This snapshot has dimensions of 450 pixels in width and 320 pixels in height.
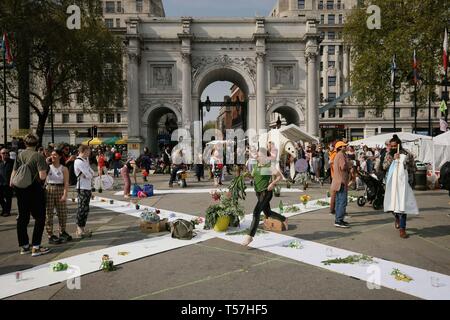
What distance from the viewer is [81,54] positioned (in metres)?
28.7

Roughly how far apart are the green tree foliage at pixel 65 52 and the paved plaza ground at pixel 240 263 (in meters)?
19.0

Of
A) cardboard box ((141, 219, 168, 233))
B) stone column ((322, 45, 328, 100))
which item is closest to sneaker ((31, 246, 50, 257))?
cardboard box ((141, 219, 168, 233))

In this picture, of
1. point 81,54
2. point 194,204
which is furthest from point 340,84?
point 194,204

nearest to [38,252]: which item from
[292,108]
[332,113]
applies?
[292,108]

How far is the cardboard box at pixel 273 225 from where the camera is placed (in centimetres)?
814

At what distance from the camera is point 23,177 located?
6383 mm

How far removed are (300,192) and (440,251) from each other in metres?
8.59

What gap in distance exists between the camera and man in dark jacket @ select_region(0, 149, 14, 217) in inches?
424

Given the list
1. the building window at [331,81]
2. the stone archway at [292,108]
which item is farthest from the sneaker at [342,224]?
the building window at [331,81]

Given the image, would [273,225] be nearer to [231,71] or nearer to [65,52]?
[65,52]

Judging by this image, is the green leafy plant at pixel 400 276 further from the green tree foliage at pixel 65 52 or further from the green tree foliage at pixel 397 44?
the green tree foliage at pixel 65 52

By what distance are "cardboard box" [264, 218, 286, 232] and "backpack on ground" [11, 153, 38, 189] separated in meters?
4.85

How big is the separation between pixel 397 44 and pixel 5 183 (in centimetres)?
2844
